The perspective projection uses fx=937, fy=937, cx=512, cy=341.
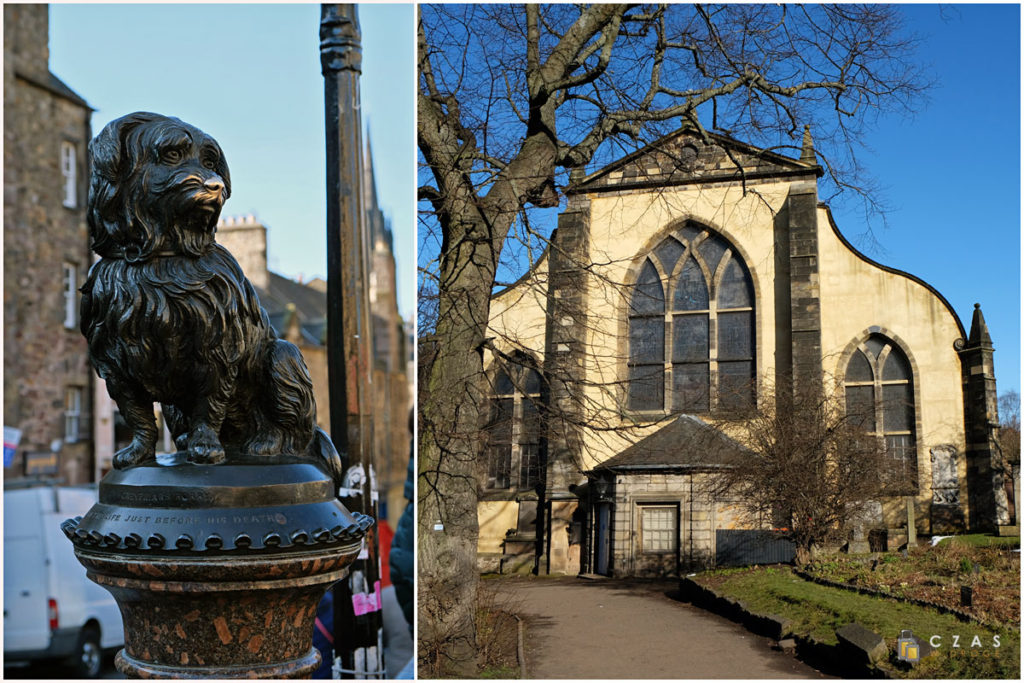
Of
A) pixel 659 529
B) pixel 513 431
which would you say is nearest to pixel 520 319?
pixel 513 431

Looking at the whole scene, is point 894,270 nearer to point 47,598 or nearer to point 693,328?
point 693,328

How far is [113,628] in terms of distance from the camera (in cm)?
690

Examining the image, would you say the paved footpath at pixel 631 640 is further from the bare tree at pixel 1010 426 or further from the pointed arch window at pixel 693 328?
the bare tree at pixel 1010 426

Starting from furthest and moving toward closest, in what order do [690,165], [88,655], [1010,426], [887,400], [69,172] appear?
[69,172] < [887,400] < [690,165] < [1010,426] < [88,655]

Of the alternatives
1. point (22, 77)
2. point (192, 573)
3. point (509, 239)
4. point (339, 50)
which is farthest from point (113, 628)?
point (22, 77)

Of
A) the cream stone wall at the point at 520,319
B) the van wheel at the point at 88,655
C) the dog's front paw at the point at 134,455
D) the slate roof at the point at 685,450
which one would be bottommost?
the van wheel at the point at 88,655

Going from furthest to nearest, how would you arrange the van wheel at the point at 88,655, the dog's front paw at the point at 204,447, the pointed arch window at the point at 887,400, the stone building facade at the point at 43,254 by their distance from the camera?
the stone building facade at the point at 43,254 < the pointed arch window at the point at 887,400 < the van wheel at the point at 88,655 < the dog's front paw at the point at 204,447

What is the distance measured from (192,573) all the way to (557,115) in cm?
555

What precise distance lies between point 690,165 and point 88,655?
6.04 meters

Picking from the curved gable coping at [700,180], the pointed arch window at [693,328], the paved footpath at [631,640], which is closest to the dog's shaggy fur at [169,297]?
the paved footpath at [631,640]

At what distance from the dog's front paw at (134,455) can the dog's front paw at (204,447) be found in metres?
0.12

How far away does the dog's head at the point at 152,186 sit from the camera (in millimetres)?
1695

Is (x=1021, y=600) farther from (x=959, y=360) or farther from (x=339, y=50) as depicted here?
(x=339, y=50)

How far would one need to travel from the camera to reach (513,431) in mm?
6676
